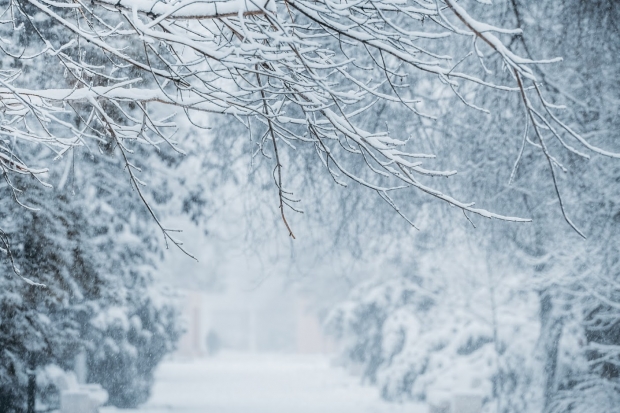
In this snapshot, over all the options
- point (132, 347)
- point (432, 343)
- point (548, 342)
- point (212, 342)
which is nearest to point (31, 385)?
point (132, 347)

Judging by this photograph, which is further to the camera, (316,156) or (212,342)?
(212,342)

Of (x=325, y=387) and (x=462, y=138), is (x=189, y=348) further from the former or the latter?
(x=462, y=138)

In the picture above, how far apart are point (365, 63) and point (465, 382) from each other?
9.07 m

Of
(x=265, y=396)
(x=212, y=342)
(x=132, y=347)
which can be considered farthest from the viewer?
(x=212, y=342)

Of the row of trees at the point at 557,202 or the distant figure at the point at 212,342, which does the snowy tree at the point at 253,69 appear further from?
the distant figure at the point at 212,342

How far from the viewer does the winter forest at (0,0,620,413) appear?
155 inches

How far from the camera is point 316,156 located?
298 inches

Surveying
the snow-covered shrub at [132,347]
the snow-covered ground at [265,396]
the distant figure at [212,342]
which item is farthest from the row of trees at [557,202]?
the distant figure at [212,342]

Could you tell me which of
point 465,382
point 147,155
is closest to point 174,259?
point 465,382

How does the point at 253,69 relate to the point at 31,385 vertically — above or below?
above

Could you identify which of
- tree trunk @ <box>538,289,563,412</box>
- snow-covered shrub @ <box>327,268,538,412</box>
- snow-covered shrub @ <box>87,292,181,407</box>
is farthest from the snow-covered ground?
tree trunk @ <box>538,289,563,412</box>

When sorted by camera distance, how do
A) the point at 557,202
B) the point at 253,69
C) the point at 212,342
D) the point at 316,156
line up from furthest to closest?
the point at 212,342 < the point at 316,156 < the point at 557,202 < the point at 253,69

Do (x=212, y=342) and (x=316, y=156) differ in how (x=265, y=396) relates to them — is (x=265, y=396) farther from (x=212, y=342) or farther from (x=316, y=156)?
(x=212, y=342)

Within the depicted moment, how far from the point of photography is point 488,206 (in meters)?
7.59
